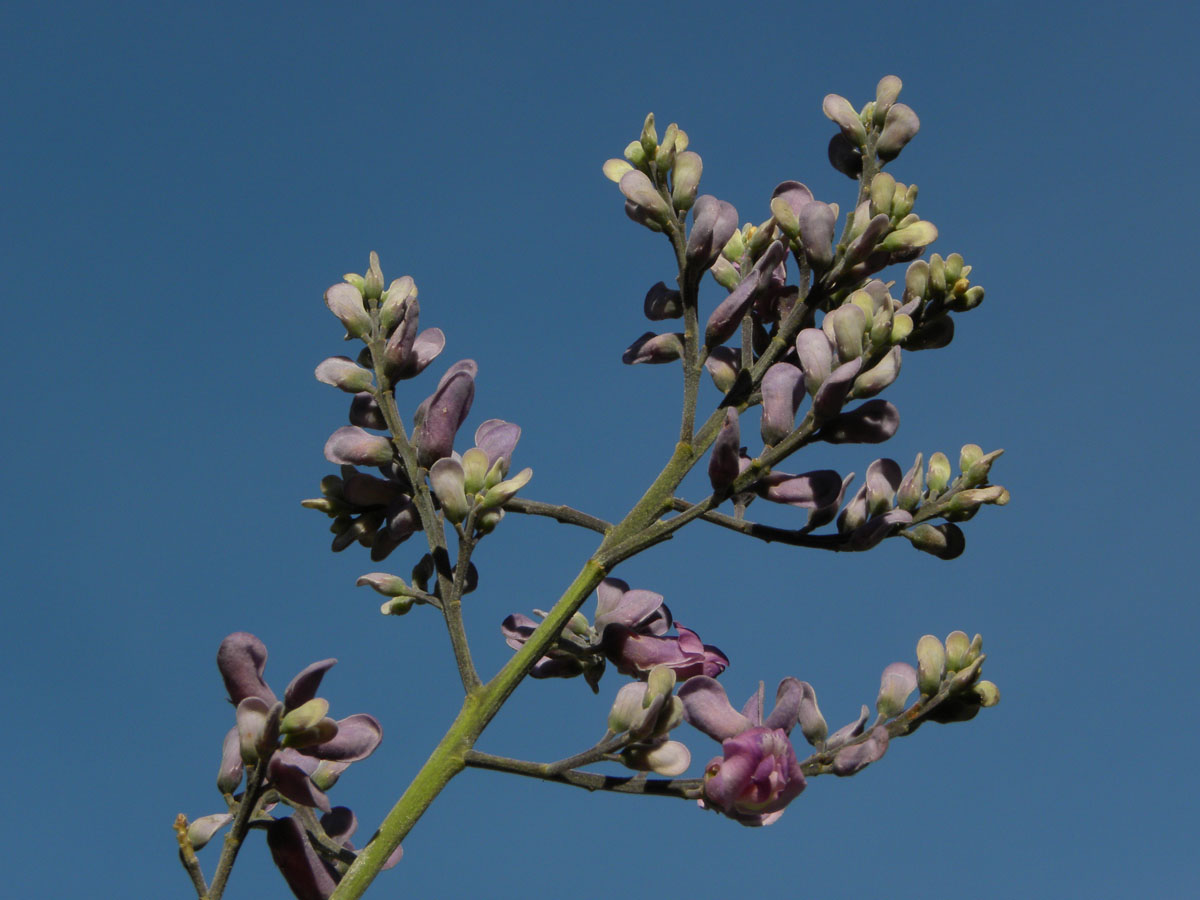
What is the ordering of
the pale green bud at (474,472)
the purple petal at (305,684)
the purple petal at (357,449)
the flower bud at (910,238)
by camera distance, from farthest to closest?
1. the flower bud at (910,238)
2. the purple petal at (357,449)
3. the pale green bud at (474,472)
4. the purple petal at (305,684)

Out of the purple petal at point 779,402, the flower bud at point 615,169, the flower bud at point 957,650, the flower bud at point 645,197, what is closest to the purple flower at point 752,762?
the flower bud at point 957,650

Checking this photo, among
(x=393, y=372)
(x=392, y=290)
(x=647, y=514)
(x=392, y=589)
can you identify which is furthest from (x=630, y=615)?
(x=392, y=290)

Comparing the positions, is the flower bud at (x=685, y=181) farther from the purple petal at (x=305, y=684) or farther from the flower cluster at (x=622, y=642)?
the purple petal at (x=305, y=684)

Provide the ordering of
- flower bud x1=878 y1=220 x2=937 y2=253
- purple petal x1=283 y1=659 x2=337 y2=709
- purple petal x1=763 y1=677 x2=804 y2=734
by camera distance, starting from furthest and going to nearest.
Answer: flower bud x1=878 y1=220 x2=937 y2=253 → purple petal x1=763 y1=677 x2=804 y2=734 → purple petal x1=283 y1=659 x2=337 y2=709

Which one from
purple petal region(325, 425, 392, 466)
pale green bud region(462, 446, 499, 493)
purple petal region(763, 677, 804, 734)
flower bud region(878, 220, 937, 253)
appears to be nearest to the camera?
purple petal region(763, 677, 804, 734)

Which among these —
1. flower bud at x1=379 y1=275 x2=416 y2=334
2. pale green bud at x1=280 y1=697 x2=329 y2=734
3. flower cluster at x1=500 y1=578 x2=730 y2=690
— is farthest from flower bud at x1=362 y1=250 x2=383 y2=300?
pale green bud at x1=280 y1=697 x2=329 y2=734

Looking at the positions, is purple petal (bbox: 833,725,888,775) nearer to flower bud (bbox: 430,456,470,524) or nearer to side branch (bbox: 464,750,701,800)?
side branch (bbox: 464,750,701,800)

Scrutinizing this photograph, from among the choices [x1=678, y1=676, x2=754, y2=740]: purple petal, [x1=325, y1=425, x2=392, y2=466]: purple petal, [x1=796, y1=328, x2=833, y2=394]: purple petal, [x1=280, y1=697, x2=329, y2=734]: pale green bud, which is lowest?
[x1=280, y1=697, x2=329, y2=734]: pale green bud
